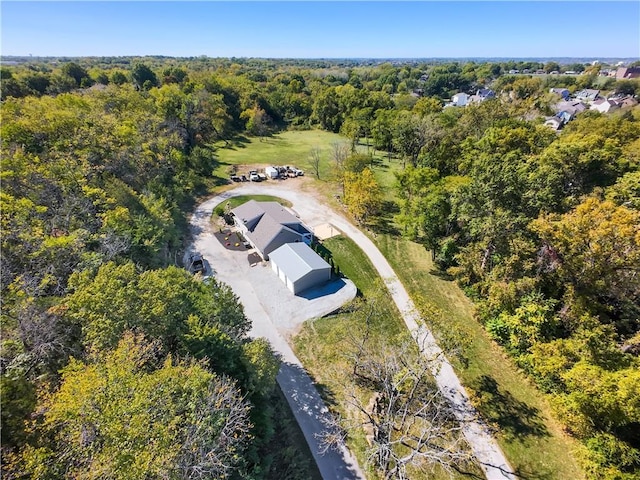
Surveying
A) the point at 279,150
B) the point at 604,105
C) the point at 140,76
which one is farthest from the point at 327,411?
the point at 604,105

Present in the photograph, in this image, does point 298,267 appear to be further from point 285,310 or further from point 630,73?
point 630,73

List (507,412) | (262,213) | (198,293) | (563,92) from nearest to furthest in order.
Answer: (507,412) < (198,293) < (262,213) < (563,92)

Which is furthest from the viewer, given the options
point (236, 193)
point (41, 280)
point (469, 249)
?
point (236, 193)

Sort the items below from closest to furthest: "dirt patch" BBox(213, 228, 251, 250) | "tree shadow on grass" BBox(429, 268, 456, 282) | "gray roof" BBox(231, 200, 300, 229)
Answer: "tree shadow on grass" BBox(429, 268, 456, 282) < "dirt patch" BBox(213, 228, 251, 250) < "gray roof" BBox(231, 200, 300, 229)

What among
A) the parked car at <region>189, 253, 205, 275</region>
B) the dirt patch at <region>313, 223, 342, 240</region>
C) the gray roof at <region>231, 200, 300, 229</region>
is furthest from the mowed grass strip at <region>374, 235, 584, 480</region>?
the parked car at <region>189, 253, 205, 275</region>

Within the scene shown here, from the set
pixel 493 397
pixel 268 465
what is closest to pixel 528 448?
pixel 493 397

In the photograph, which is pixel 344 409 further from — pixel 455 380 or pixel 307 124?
pixel 307 124

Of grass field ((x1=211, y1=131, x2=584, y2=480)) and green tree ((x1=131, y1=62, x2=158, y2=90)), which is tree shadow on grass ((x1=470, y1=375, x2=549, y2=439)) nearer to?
grass field ((x1=211, y1=131, x2=584, y2=480))
